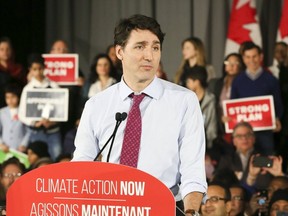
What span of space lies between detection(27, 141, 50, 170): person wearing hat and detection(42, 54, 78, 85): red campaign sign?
2.05 feet

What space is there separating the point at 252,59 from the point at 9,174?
2.08m

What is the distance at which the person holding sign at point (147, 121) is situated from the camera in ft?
9.83

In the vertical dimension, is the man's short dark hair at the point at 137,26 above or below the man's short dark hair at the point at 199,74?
below

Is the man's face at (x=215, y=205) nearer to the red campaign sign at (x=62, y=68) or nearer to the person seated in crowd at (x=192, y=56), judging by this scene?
Answer: the person seated in crowd at (x=192, y=56)

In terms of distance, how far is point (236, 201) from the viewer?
6.19 m

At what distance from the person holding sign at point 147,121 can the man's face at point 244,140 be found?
3.82m

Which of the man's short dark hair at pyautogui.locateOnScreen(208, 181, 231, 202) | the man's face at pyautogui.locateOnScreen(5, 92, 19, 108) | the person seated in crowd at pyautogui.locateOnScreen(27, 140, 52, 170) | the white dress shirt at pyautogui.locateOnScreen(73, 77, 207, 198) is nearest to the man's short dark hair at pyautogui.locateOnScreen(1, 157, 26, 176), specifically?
the person seated in crowd at pyautogui.locateOnScreen(27, 140, 52, 170)

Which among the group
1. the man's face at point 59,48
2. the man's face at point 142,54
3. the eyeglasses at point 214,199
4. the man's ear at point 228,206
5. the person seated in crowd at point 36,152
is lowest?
the man's ear at point 228,206

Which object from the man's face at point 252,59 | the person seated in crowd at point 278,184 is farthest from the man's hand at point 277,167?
the man's face at point 252,59

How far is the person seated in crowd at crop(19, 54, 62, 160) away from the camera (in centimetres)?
748

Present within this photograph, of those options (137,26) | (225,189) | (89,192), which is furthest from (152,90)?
(225,189)

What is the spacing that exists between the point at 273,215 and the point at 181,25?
143 inches

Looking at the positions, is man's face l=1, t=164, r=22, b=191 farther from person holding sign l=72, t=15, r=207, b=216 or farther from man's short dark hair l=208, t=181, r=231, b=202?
person holding sign l=72, t=15, r=207, b=216

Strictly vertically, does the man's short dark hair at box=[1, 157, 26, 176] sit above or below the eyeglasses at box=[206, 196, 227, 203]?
above
